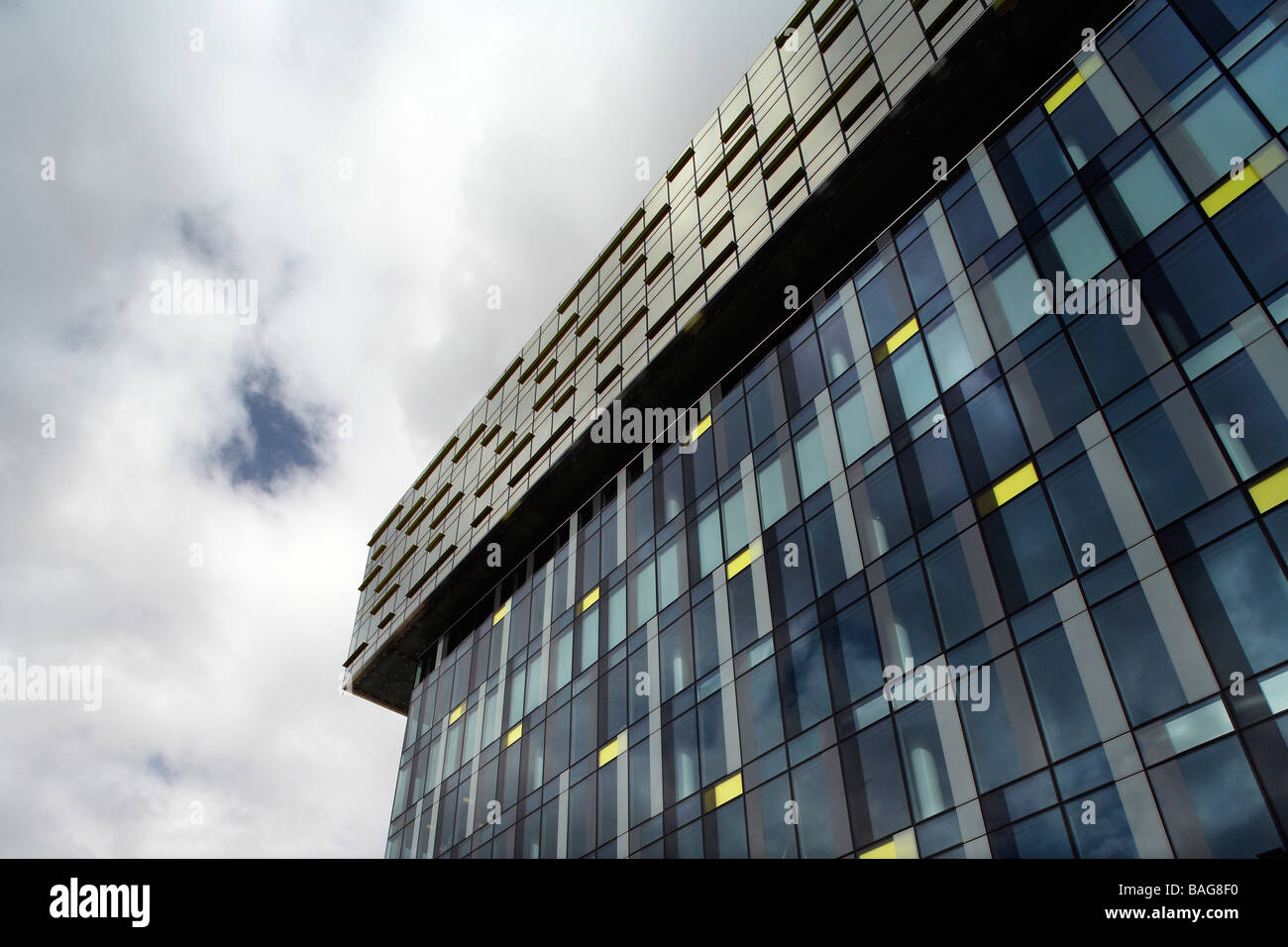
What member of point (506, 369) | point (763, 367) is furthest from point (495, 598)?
point (763, 367)

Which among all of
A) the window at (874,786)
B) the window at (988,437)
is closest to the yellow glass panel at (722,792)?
the window at (874,786)

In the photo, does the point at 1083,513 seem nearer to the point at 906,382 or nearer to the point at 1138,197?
the point at 906,382

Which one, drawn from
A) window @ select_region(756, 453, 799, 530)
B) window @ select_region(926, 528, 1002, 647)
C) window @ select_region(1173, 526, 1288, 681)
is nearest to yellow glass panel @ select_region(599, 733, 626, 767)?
window @ select_region(756, 453, 799, 530)

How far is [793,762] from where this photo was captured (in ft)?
80.1

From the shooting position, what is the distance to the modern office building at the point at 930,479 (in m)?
17.5

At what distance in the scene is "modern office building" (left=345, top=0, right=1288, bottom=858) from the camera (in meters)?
17.5

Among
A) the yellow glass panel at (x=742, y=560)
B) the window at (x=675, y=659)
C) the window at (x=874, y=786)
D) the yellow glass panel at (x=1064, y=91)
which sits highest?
the yellow glass panel at (x=1064, y=91)

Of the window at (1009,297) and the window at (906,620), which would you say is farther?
the window at (1009,297)

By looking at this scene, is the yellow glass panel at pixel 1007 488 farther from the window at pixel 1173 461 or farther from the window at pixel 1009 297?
the window at pixel 1009 297

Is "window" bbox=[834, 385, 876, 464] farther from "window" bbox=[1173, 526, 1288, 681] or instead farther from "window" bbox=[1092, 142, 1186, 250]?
"window" bbox=[1173, 526, 1288, 681]

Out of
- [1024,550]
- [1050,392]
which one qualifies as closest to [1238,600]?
[1024,550]
